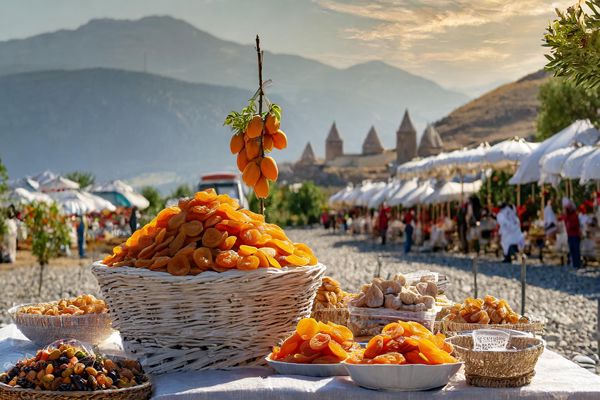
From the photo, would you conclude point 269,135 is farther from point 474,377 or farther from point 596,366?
point 596,366

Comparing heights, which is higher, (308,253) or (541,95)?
(541,95)

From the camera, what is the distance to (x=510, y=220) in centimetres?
2086

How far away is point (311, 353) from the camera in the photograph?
142 inches

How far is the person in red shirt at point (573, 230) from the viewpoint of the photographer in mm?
18266

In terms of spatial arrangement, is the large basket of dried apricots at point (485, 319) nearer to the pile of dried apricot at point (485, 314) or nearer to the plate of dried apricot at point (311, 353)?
the pile of dried apricot at point (485, 314)

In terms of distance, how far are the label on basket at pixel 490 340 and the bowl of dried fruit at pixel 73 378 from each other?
133 centimetres

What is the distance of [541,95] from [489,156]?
87.0 feet

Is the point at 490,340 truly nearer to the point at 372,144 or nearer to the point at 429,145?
the point at 429,145

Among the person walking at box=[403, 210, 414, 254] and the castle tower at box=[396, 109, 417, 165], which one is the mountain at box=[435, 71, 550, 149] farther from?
the person walking at box=[403, 210, 414, 254]

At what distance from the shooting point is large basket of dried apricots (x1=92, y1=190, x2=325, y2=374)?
3.61 metres

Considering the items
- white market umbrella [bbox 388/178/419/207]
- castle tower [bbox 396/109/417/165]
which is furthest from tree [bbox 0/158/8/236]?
castle tower [bbox 396/109/417/165]

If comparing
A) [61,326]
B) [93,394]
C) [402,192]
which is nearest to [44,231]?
[61,326]

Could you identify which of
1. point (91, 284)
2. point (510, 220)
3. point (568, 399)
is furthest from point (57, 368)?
point (510, 220)

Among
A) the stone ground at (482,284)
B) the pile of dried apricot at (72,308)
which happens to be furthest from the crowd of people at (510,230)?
the pile of dried apricot at (72,308)
